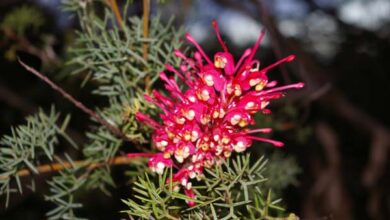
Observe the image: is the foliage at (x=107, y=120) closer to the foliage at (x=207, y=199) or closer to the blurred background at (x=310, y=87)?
the foliage at (x=207, y=199)

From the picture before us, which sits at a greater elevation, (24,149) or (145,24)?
(145,24)

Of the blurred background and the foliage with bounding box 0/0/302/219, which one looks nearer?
the foliage with bounding box 0/0/302/219

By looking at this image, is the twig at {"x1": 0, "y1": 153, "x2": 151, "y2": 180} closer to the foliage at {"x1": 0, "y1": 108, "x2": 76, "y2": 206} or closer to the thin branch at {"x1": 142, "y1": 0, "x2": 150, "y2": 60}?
the foliage at {"x1": 0, "y1": 108, "x2": 76, "y2": 206}

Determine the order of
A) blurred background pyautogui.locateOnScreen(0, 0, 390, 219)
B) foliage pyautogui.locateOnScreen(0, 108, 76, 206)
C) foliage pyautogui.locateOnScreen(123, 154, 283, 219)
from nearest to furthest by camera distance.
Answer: foliage pyautogui.locateOnScreen(123, 154, 283, 219), foliage pyautogui.locateOnScreen(0, 108, 76, 206), blurred background pyautogui.locateOnScreen(0, 0, 390, 219)

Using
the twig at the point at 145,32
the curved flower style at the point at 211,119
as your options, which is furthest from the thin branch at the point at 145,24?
the curved flower style at the point at 211,119

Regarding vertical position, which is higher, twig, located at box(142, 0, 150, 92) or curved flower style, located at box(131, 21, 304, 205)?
twig, located at box(142, 0, 150, 92)

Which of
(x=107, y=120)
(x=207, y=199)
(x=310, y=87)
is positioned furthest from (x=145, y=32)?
(x=310, y=87)

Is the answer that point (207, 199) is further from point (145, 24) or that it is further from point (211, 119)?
point (145, 24)

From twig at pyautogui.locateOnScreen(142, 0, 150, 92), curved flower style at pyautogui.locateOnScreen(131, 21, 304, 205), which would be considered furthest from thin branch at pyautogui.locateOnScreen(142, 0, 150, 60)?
curved flower style at pyautogui.locateOnScreen(131, 21, 304, 205)
